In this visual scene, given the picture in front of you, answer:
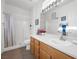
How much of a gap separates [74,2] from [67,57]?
1293 millimetres

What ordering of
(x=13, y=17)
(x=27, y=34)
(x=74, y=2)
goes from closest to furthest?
(x=74, y=2), (x=13, y=17), (x=27, y=34)

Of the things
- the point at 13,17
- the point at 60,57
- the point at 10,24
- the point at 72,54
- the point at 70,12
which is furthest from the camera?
the point at 13,17

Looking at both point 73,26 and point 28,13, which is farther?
point 28,13

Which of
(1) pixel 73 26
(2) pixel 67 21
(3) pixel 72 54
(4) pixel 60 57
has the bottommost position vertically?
(4) pixel 60 57

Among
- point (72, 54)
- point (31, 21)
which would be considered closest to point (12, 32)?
point (31, 21)

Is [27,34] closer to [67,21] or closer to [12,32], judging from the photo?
[12,32]

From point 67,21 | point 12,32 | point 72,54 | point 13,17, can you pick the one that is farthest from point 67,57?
point 13,17

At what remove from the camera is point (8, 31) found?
3641 millimetres

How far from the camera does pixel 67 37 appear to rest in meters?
1.88

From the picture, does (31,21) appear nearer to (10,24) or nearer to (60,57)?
(10,24)

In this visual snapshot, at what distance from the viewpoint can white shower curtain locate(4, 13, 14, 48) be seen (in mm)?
3531

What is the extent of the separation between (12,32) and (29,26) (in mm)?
1264

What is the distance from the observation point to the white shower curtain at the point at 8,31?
11.6 feet

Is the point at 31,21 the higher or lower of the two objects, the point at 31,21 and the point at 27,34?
the higher
